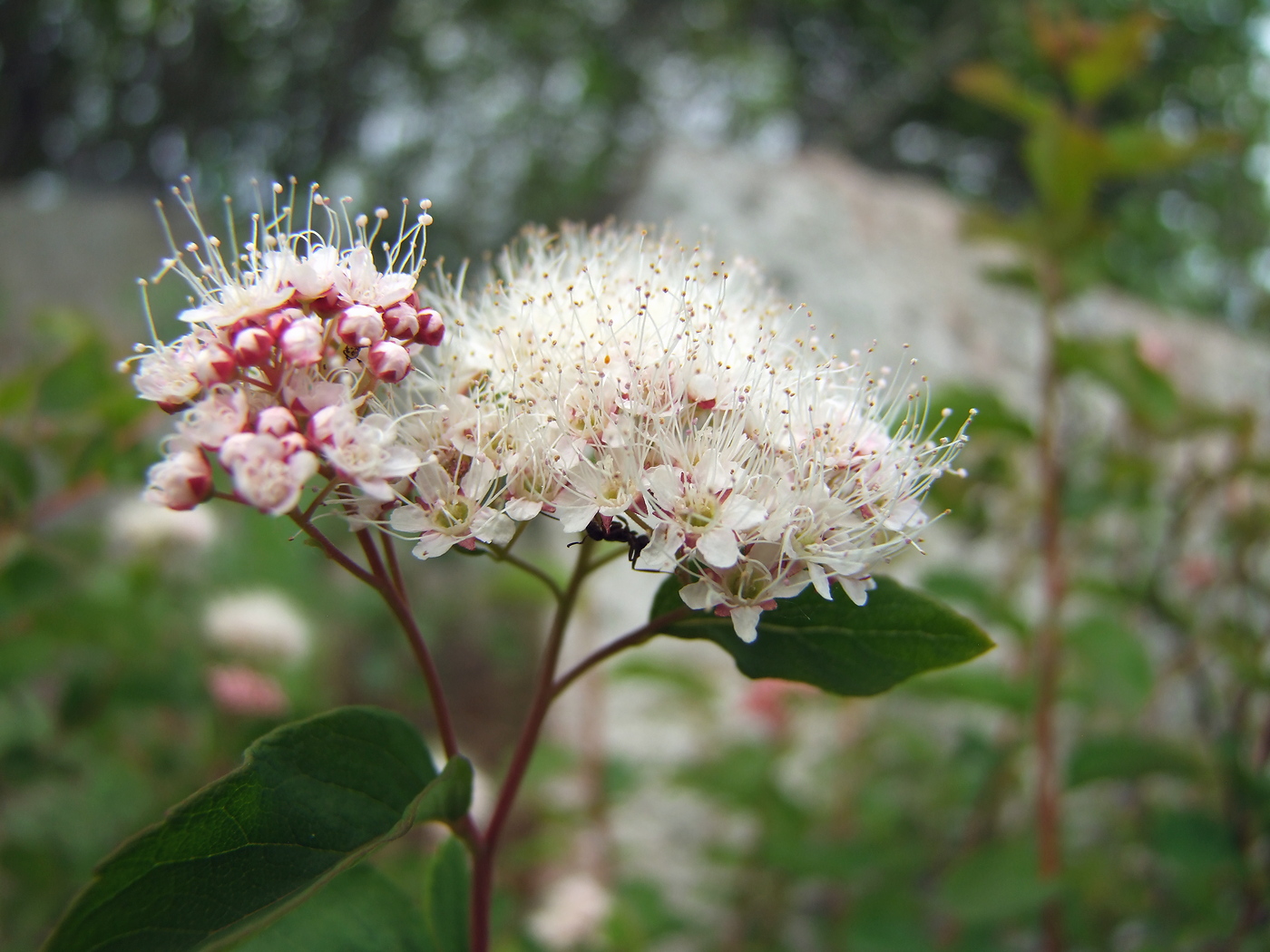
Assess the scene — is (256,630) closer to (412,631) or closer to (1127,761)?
(412,631)

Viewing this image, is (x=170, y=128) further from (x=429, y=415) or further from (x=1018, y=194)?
(x=1018, y=194)

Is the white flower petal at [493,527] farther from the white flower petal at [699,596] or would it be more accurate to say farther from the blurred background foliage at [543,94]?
the blurred background foliage at [543,94]

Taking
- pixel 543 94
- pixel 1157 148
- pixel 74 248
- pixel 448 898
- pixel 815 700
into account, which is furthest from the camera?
pixel 543 94

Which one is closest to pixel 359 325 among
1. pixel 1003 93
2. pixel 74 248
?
pixel 1003 93

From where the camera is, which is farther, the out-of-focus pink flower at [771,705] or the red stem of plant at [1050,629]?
the out-of-focus pink flower at [771,705]

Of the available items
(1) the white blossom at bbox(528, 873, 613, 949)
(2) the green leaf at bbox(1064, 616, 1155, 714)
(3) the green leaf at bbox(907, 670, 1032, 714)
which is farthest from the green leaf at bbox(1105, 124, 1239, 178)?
(1) the white blossom at bbox(528, 873, 613, 949)

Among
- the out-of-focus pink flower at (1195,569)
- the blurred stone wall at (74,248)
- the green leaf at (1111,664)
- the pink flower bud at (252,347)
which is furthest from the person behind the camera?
the blurred stone wall at (74,248)

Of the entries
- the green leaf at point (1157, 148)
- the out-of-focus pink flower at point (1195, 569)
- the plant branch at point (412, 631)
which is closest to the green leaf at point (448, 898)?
the plant branch at point (412, 631)

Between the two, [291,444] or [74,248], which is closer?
[291,444]
